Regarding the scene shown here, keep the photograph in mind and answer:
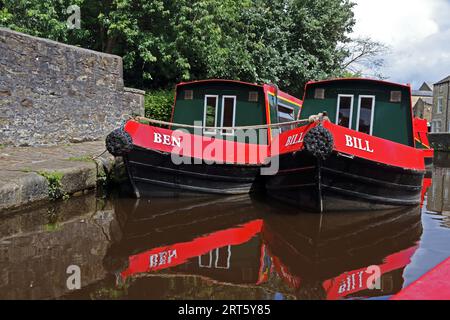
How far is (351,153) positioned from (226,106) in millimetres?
2912

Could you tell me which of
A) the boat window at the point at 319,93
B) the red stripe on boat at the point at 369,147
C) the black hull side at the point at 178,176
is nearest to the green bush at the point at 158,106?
the black hull side at the point at 178,176

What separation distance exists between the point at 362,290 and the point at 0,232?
11.4ft

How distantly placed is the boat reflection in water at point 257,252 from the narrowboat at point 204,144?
2.20ft

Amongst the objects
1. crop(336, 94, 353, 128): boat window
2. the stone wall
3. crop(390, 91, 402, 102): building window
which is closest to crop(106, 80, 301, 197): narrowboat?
crop(336, 94, 353, 128): boat window

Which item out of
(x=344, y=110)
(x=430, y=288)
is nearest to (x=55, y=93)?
(x=344, y=110)

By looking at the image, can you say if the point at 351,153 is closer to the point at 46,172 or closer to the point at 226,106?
the point at 226,106

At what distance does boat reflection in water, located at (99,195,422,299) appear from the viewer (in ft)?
10.7

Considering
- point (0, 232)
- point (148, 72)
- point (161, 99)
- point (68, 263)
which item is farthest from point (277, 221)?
point (148, 72)

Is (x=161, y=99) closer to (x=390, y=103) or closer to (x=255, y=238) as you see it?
(x=390, y=103)

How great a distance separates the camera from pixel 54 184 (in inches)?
237

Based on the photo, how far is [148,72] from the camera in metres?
14.1

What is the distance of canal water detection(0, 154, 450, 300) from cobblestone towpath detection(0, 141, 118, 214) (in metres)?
0.22

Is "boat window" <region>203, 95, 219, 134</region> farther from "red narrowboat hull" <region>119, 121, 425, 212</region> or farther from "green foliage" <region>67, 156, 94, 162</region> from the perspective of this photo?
"green foliage" <region>67, 156, 94, 162</region>

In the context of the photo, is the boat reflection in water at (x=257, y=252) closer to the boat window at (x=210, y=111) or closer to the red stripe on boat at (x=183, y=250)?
the red stripe on boat at (x=183, y=250)
